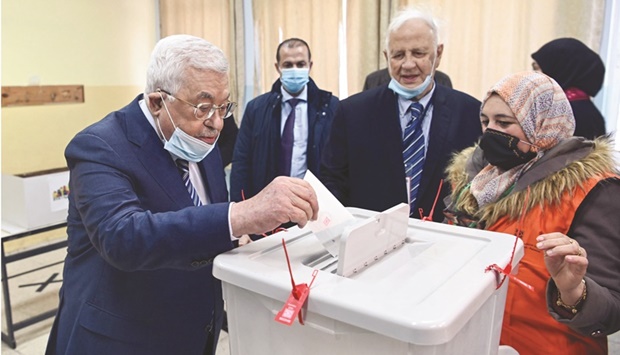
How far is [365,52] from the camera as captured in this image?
366 centimetres

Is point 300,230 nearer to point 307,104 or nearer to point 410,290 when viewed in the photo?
point 410,290

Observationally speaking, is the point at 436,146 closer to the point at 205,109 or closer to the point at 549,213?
the point at 549,213

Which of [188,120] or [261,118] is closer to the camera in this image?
[188,120]

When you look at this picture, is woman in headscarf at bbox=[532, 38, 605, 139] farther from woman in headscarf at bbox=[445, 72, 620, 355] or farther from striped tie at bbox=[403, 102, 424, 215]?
woman in headscarf at bbox=[445, 72, 620, 355]

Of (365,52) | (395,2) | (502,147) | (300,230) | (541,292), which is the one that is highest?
(395,2)

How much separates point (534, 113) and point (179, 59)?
32.2 inches

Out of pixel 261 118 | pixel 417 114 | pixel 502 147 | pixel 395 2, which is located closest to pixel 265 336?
pixel 502 147

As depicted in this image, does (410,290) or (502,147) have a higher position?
(502,147)

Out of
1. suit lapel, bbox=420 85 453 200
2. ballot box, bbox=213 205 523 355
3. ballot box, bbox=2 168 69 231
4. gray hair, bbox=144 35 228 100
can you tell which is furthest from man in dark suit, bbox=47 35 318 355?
ballot box, bbox=2 168 69 231

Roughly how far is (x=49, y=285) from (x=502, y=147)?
133 inches

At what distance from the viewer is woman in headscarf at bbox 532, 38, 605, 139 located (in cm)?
208

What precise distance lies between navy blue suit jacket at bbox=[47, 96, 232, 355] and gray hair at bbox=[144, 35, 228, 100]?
12 cm

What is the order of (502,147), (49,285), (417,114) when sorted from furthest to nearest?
(49,285) < (417,114) < (502,147)

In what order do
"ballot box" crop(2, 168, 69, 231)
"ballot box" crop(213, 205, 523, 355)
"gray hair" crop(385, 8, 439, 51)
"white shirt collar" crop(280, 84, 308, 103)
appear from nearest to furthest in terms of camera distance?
"ballot box" crop(213, 205, 523, 355) → "gray hair" crop(385, 8, 439, 51) → "ballot box" crop(2, 168, 69, 231) → "white shirt collar" crop(280, 84, 308, 103)
